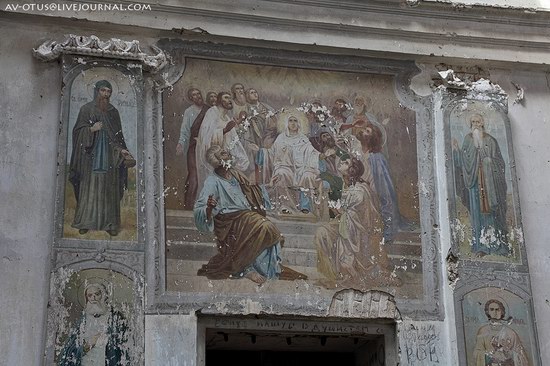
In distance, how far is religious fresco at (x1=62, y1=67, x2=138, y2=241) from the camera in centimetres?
812

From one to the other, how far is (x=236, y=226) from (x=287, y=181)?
2.18 feet

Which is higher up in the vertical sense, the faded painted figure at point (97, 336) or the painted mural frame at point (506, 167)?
the painted mural frame at point (506, 167)

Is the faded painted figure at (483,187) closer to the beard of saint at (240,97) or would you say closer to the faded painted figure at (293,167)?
the faded painted figure at (293,167)

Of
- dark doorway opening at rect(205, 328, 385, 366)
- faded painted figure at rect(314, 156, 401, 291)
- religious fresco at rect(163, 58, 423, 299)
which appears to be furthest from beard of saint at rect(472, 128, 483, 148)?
dark doorway opening at rect(205, 328, 385, 366)

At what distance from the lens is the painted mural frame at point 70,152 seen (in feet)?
A: 26.3

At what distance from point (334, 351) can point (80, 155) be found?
→ 3.10 meters

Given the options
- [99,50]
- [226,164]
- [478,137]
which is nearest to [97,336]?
[226,164]

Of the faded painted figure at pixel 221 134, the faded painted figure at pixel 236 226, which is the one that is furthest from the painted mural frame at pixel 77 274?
the faded painted figure at pixel 221 134

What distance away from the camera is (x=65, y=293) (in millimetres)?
7824

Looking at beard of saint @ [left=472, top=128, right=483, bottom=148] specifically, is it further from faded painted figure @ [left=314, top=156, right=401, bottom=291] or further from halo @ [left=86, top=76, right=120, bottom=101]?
halo @ [left=86, top=76, right=120, bottom=101]

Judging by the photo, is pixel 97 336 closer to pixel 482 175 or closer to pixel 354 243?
pixel 354 243

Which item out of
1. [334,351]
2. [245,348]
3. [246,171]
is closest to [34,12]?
[246,171]

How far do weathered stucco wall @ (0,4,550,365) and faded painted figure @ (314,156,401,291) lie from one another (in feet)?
1.95

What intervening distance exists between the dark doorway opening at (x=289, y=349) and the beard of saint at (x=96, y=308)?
92 cm
